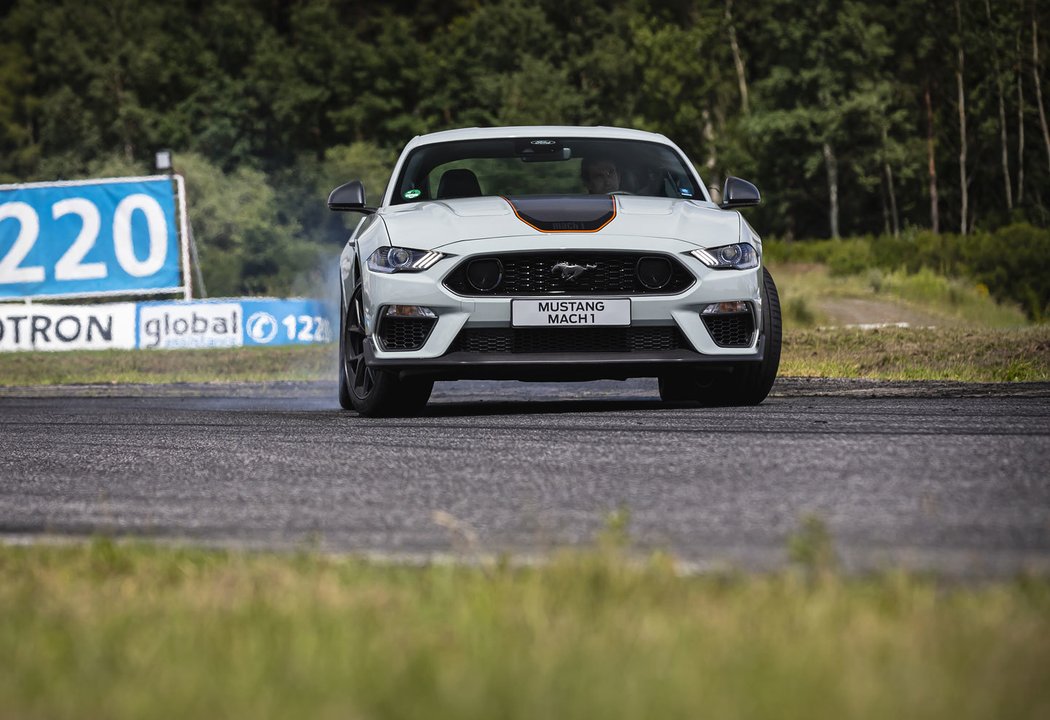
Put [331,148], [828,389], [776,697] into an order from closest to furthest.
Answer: [776,697]
[828,389]
[331,148]

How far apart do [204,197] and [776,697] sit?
7137cm

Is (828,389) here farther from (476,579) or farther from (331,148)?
(331,148)

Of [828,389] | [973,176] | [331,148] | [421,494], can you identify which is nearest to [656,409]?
[828,389]

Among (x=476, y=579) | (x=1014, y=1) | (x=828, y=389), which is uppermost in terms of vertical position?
(x=1014, y=1)

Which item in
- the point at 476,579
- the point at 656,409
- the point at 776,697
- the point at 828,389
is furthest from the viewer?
the point at 828,389

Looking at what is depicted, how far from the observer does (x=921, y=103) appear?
71750mm

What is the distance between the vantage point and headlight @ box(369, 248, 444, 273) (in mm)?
8117

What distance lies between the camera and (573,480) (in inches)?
218

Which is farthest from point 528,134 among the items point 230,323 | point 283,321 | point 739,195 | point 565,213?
point 230,323

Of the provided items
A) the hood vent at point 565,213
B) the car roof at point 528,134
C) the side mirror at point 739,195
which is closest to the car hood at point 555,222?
the hood vent at point 565,213

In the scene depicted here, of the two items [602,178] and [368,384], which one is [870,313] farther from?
[368,384]

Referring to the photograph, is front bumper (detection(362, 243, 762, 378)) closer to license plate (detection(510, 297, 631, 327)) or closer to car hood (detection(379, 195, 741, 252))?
license plate (detection(510, 297, 631, 327))

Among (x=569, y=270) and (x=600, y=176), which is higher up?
(x=600, y=176)

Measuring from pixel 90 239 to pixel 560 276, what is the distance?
77.1ft
